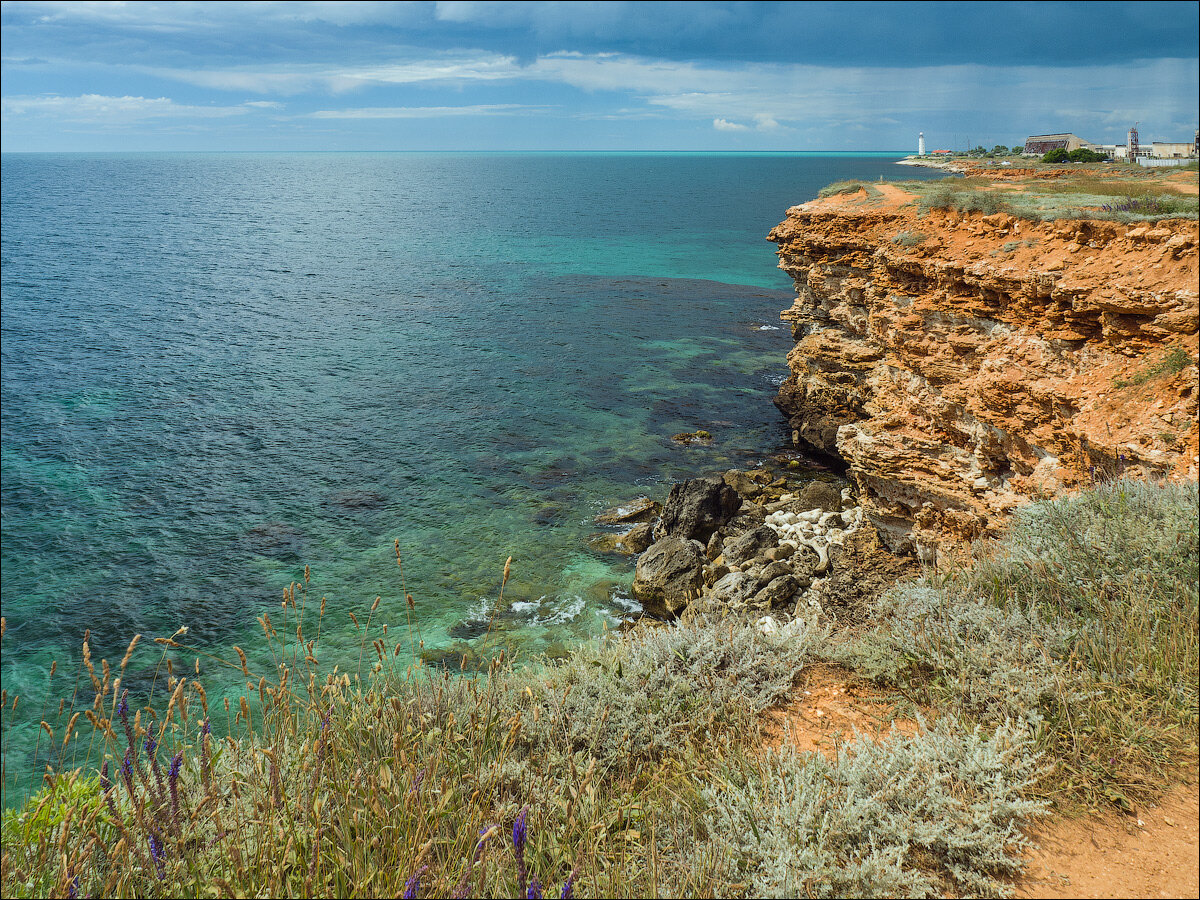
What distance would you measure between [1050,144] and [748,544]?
1298 cm

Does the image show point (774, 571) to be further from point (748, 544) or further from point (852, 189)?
point (852, 189)

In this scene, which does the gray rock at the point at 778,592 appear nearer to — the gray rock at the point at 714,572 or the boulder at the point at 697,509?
the gray rock at the point at 714,572

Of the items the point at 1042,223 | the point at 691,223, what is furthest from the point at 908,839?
the point at 691,223

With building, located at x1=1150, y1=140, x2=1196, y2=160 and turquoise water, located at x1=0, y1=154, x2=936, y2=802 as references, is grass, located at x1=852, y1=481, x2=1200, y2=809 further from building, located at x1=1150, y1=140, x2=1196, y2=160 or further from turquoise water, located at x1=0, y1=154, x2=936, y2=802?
turquoise water, located at x1=0, y1=154, x2=936, y2=802

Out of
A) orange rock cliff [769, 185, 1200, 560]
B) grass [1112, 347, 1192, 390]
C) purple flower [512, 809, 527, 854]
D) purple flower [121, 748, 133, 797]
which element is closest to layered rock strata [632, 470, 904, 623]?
orange rock cliff [769, 185, 1200, 560]

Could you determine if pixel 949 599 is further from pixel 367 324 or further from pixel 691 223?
pixel 691 223

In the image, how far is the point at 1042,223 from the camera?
1057cm

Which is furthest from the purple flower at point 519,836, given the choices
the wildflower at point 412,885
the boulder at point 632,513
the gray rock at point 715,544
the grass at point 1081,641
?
the boulder at point 632,513

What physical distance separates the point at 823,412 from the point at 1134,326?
46.1 feet

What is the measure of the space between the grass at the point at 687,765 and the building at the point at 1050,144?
13244 mm

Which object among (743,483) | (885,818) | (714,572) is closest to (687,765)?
(885,818)

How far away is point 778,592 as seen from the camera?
542 inches

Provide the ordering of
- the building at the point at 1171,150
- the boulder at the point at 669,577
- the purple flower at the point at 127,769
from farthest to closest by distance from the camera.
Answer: the boulder at the point at 669,577 → the building at the point at 1171,150 → the purple flower at the point at 127,769

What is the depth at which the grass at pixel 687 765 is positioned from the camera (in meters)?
3.03
